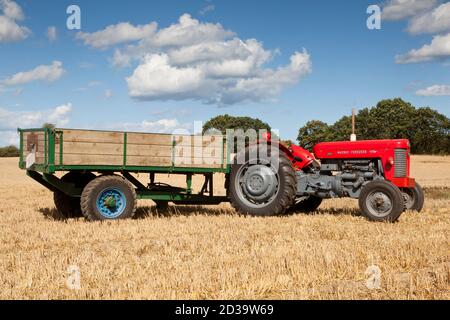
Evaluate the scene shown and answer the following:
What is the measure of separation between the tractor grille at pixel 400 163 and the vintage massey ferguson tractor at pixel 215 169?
2cm

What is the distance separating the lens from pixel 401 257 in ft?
19.6

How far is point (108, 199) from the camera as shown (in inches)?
363

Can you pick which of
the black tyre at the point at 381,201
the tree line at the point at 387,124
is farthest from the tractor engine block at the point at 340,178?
the tree line at the point at 387,124

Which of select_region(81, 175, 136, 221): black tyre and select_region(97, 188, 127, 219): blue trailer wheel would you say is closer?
select_region(81, 175, 136, 221): black tyre

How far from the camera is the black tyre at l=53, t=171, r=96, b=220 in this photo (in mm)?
10180

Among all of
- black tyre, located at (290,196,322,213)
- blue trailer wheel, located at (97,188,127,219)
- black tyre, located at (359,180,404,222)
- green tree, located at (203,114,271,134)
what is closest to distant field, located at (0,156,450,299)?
black tyre, located at (359,180,404,222)

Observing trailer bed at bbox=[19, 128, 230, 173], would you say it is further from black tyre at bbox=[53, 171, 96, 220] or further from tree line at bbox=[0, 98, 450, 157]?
tree line at bbox=[0, 98, 450, 157]

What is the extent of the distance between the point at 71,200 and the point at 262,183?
369 cm

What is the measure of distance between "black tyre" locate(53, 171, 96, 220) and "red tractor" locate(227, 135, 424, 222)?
8.98 feet

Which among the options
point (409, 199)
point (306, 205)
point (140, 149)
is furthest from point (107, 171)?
point (409, 199)

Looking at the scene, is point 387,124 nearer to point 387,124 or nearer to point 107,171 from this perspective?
point 387,124

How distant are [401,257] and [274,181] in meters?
3.97
